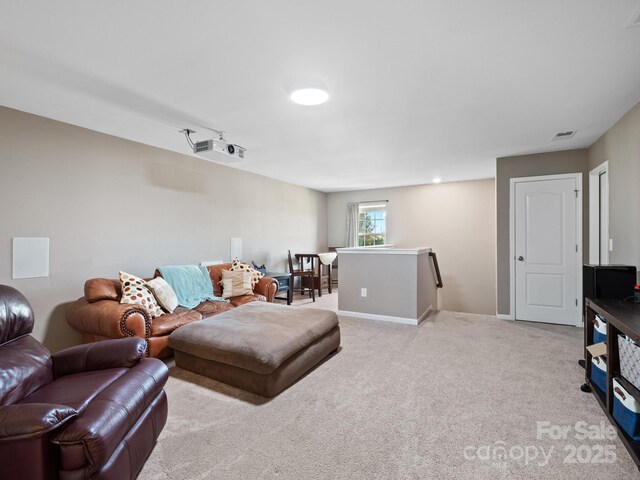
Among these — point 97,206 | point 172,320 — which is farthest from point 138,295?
point 97,206

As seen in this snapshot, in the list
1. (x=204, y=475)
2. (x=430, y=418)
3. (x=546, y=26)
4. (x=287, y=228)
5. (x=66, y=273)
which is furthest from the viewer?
(x=287, y=228)

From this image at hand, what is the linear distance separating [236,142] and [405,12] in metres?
2.71


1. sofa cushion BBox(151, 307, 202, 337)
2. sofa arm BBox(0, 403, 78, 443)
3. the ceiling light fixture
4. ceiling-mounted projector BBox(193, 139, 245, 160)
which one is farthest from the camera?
ceiling-mounted projector BBox(193, 139, 245, 160)

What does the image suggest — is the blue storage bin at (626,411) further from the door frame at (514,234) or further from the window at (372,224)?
the window at (372,224)

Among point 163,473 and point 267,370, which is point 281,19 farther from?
point 163,473

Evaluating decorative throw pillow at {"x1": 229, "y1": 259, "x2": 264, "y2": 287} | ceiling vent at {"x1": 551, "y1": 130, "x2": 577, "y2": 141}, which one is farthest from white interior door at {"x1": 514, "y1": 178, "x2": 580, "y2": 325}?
decorative throw pillow at {"x1": 229, "y1": 259, "x2": 264, "y2": 287}

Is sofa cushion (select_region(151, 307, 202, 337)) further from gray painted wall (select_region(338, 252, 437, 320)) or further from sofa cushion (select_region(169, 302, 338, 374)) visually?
gray painted wall (select_region(338, 252, 437, 320))

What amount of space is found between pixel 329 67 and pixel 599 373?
2.94 meters

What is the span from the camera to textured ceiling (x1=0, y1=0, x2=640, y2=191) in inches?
65.7

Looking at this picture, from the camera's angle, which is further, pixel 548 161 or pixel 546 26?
pixel 548 161

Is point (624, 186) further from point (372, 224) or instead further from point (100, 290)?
point (100, 290)

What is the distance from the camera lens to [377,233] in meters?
7.60

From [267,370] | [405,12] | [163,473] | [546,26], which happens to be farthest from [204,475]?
[546,26]

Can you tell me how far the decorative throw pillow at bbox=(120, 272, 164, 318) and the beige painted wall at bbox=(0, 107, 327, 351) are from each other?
0.51m
